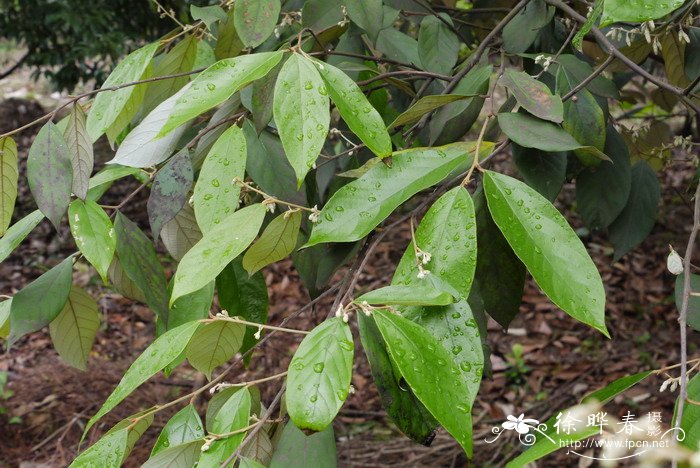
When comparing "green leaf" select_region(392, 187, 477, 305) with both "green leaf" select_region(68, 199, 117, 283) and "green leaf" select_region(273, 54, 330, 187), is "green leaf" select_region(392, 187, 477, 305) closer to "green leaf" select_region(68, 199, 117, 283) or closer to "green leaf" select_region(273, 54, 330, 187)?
"green leaf" select_region(273, 54, 330, 187)

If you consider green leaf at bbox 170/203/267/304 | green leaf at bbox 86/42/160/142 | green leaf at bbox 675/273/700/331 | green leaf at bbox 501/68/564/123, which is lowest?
green leaf at bbox 675/273/700/331

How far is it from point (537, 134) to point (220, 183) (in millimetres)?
396

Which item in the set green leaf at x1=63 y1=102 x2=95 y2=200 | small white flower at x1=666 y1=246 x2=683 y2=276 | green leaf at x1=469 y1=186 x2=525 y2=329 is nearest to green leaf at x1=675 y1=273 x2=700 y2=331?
small white flower at x1=666 y1=246 x2=683 y2=276

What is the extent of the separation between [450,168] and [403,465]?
183cm

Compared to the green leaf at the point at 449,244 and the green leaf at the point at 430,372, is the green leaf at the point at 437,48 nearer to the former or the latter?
the green leaf at the point at 449,244

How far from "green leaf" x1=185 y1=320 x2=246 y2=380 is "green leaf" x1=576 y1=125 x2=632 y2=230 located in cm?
64

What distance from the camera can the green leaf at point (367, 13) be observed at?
107cm

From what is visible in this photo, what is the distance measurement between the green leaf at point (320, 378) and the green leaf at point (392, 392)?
0.21ft

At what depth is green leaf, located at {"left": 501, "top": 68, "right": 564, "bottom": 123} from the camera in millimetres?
853

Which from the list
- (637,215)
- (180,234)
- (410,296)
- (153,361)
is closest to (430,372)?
(410,296)

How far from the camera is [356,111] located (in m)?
0.79

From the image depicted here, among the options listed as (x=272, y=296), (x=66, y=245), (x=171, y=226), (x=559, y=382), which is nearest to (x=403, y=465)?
(x=559, y=382)

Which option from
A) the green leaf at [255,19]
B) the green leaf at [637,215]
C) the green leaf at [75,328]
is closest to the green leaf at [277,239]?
the green leaf at [255,19]

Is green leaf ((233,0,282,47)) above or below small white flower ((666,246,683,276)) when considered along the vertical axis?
above
